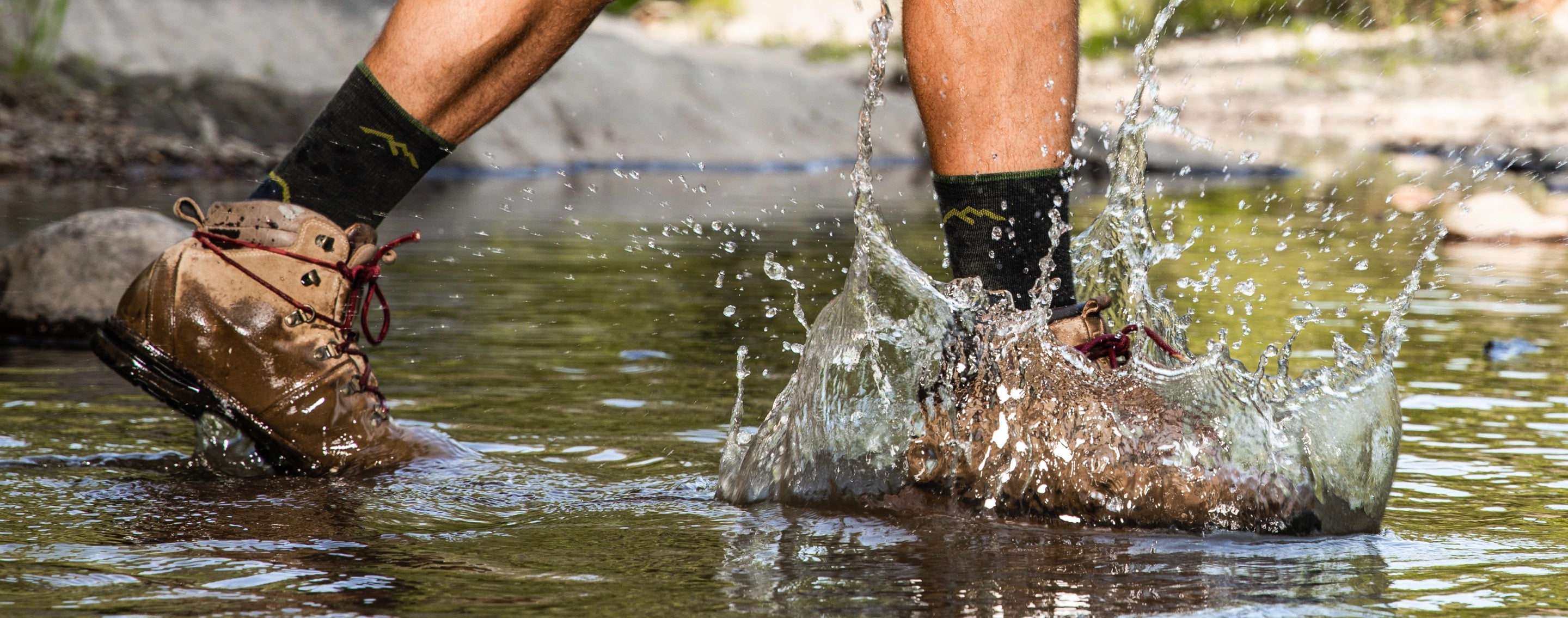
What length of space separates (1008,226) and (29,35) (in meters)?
10.1

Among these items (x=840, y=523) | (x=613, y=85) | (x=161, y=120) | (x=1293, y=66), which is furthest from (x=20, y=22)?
(x=1293, y=66)

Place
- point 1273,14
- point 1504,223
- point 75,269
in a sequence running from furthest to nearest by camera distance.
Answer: point 1273,14
point 1504,223
point 75,269

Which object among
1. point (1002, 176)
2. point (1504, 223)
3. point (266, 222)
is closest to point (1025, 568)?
point (1002, 176)

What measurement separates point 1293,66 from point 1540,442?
59.2 feet

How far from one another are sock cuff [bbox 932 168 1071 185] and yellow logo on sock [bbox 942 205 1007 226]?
0.11 feet

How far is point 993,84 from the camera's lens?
2.13m

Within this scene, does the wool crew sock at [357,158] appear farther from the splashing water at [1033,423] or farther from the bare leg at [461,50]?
the splashing water at [1033,423]

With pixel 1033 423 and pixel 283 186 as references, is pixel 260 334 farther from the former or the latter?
pixel 1033 423

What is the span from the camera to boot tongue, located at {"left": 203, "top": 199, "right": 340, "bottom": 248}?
2309 mm

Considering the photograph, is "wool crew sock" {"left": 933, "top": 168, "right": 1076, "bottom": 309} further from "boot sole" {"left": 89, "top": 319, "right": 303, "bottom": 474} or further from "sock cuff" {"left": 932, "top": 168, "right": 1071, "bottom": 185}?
"boot sole" {"left": 89, "top": 319, "right": 303, "bottom": 474}

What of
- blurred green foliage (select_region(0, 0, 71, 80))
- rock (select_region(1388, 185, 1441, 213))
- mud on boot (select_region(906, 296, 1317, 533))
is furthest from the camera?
blurred green foliage (select_region(0, 0, 71, 80))

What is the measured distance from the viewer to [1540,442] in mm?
2635

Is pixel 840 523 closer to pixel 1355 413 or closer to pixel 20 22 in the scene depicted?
pixel 1355 413

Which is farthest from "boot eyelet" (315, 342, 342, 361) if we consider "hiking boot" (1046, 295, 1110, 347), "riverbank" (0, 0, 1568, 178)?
"riverbank" (0, 0, 1568, 178)
